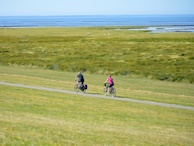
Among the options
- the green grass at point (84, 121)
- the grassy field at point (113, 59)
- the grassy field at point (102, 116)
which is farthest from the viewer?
the grassy field at point (113, 59)

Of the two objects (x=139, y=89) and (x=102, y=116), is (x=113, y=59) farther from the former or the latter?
(x=102, y=116)

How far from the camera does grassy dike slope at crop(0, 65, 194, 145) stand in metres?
13.8

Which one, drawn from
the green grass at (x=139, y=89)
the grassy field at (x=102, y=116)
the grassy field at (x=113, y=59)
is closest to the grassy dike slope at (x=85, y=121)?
the grassy field at (x=102, y=116)

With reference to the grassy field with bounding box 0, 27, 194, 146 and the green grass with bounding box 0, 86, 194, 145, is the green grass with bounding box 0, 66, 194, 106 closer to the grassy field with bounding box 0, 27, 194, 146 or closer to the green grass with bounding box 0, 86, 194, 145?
the grassy field with bounding box 0, 27, 194, 146

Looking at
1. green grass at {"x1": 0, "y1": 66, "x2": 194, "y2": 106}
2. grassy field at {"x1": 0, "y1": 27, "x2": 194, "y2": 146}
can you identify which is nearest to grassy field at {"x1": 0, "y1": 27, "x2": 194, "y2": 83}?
grassy field at {"x1": 0, "y1": 27, "x2": 194, "y2": 146}

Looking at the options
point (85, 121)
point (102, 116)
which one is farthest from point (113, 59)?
point (85, 121)

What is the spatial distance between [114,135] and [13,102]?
32.5 ft

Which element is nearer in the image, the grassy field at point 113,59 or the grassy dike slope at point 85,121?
the grassy dike slope at point 85,121

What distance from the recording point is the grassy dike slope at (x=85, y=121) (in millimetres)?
13766

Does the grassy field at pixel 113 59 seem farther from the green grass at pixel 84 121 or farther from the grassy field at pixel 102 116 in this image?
the green grass at pixel 84 121

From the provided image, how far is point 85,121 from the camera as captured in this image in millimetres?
18734

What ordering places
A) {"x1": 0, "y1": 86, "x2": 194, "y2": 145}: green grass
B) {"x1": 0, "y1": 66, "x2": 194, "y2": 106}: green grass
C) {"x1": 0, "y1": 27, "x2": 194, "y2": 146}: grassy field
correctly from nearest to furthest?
{"x1": 0, "y1": 86, "x2": 194, "y2": 145}: green grass
{"x1": 0, "y1": 27, "x2": 194, "y2": 146}: grassy field
{"x1": 0, "y1": 66, "x2": 194, "y2": 106}: green grass

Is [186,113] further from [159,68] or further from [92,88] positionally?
[159,68]

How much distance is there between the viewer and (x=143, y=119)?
20.7m
